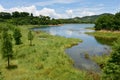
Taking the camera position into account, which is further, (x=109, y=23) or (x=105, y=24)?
(x=105, y=24)

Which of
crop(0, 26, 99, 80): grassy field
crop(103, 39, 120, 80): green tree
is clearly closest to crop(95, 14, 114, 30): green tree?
crop(0, 26, 99, 80): grassy field

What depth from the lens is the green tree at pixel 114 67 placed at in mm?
29375

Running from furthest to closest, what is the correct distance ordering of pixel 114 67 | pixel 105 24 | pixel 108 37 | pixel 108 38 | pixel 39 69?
pixel 105 24
pixel 108 37
pixel 108 38
pixel 39 69
pixel 114 67

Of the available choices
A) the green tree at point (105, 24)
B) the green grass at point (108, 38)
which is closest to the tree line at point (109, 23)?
the green tree at point (105, 24)

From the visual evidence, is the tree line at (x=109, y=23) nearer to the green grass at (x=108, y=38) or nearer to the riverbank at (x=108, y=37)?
the riverbank at (x=108, y=37)

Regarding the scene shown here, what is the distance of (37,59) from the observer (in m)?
51.0

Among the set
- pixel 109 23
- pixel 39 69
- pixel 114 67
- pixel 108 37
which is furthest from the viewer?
pixel 109 23

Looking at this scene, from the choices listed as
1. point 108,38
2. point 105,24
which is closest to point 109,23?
point 105,24

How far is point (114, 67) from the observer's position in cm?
2928

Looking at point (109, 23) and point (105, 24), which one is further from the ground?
point (109, 23)

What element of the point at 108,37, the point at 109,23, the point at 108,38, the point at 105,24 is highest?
the point at 109,23

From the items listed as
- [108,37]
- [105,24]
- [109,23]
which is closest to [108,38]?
[108,37]

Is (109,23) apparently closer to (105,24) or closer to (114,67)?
(105,24)

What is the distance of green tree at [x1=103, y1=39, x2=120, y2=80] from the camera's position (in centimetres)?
2938
